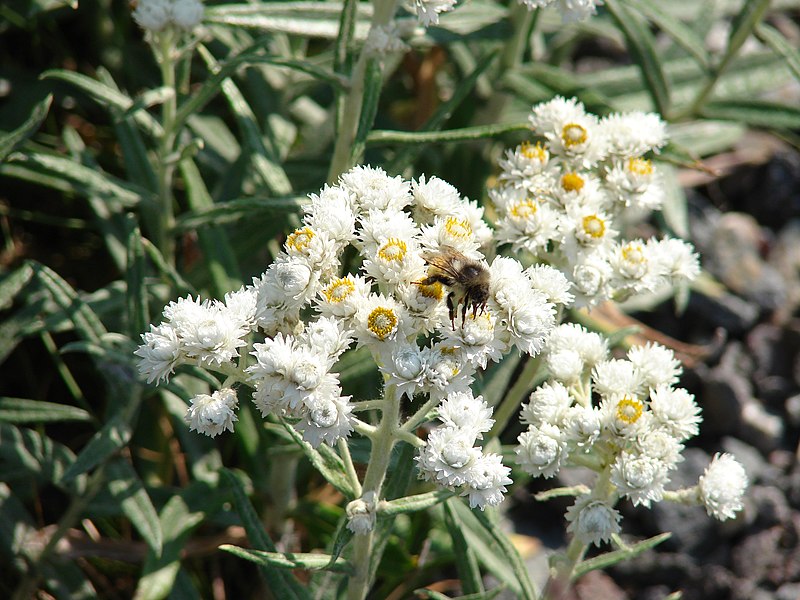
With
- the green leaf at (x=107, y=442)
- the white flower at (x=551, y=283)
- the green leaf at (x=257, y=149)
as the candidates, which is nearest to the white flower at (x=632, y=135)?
the white flower at (x=551, y=283)

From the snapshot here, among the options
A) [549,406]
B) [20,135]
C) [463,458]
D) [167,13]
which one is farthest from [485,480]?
[20,135]

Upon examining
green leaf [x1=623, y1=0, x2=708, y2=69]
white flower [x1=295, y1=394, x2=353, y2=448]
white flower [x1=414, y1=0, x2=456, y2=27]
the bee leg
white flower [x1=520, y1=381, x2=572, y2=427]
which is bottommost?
white flower [x1=295, y1=394, x2=353, y2=448]

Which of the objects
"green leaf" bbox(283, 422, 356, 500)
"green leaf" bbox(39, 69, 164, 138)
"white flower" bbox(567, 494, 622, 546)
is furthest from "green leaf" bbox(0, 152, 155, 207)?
"white flower" bbox(567, 494, 622, 546)

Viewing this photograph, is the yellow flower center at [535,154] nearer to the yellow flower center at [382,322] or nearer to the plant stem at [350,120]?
the plant stem at [350,120]

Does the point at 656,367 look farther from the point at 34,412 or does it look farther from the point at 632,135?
the point at 34,412

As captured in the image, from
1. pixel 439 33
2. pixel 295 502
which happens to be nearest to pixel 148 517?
pixel 295 502

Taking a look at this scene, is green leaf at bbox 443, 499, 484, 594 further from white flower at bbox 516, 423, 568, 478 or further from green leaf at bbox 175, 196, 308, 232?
green leaf at bbox 175, 196, 308, 232

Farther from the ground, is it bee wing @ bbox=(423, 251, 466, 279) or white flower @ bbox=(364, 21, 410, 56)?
white flower @ bbox=(364, 21, 410, 56)
